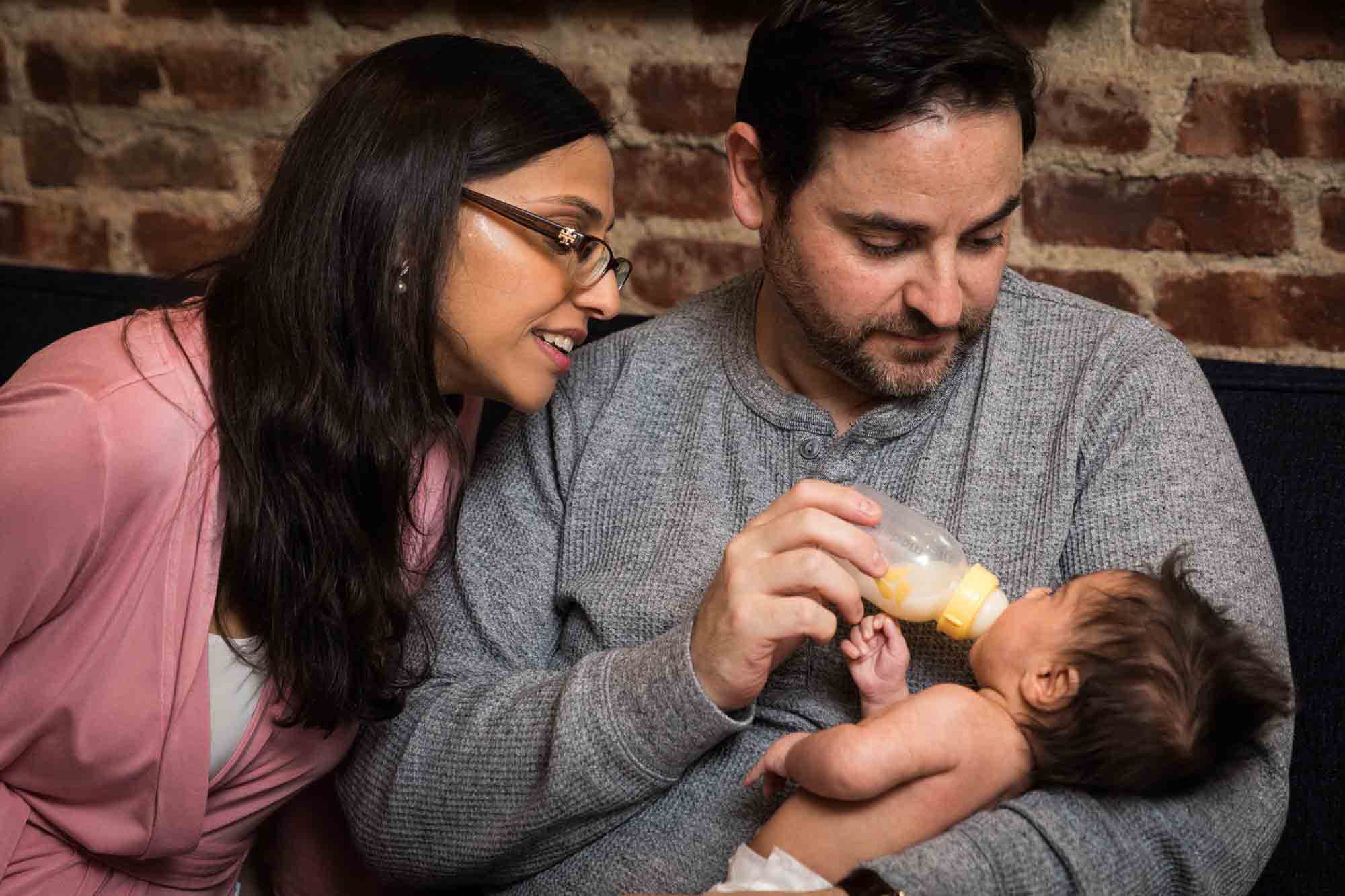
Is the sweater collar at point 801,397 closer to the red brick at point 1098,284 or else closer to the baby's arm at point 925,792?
the baby's arm at point 925,792

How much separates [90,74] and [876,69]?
63.3 inches

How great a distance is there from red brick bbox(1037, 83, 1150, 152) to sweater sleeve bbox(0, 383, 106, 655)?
126cm

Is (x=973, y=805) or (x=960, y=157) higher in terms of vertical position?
(x=960, y=157)

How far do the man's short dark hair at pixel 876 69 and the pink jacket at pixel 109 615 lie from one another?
650mm

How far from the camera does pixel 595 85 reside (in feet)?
6.82

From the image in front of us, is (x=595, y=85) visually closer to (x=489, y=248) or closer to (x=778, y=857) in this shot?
(x=489, y=248)

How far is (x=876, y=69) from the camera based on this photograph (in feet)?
4.47

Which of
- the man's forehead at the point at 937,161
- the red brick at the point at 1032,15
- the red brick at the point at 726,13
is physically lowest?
the man's forehead at the point at 937,161

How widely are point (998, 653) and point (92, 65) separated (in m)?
1.91

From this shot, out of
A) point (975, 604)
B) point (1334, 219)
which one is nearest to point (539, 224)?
point (975, 604)

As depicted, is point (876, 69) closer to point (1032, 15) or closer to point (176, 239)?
point (1032, 15)

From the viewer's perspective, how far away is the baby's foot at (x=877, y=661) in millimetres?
1348

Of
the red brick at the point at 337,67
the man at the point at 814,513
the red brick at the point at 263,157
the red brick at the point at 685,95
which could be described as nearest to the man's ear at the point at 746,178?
the man at the point at 814,513

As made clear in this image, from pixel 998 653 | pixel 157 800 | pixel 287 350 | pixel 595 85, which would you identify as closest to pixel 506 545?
pixel 287 350
